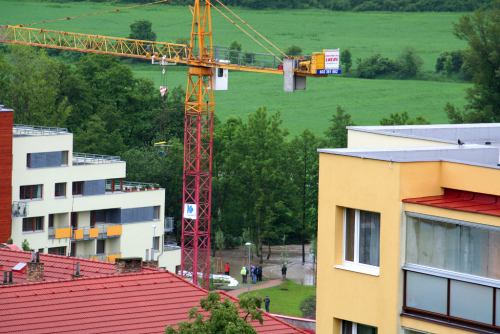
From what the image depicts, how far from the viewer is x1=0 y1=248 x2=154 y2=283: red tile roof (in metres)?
26.1

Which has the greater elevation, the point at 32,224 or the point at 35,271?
the point at 35,271

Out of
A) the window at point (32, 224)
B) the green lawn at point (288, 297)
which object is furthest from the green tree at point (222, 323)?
the window at point (32, 224)

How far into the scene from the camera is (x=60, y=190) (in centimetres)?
6631

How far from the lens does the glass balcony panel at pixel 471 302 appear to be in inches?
540

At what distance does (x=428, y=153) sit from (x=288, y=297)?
2035 inches

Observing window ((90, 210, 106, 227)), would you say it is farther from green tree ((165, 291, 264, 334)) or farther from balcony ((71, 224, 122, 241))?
green tree ((165, 291, 264, 334))

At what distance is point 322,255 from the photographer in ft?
→ 51.3

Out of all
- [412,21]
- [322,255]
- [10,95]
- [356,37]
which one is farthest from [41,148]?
[412,21]

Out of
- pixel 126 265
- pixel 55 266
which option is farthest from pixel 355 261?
pixel 55 266

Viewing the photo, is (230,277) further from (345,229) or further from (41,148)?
(345,229)

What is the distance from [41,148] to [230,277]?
63.0ft

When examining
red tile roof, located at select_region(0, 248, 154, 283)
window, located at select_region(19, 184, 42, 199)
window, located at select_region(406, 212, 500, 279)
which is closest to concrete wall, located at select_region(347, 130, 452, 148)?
window, located at select_region(406, 212, 500, 279)

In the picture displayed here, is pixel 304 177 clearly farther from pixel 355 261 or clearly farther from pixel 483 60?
pixel 355 261

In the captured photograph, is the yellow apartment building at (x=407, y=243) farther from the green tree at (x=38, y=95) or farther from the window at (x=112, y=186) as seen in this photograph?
the green tree at (x=38, y=95)
